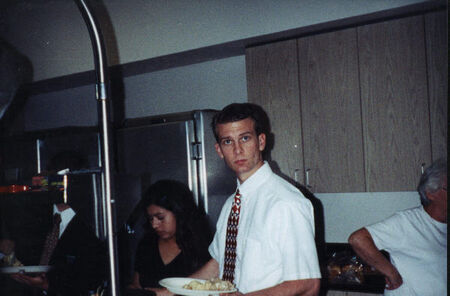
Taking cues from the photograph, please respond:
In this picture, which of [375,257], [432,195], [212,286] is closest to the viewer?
[212,286]

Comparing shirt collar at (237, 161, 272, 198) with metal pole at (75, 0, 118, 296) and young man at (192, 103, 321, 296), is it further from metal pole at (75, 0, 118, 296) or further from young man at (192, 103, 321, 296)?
metal pole at (75, 0, 118, 296)

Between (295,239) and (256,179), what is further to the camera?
(256,179)

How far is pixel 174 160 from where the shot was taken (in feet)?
8.94

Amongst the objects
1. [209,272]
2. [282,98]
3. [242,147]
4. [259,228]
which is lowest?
[209,272]

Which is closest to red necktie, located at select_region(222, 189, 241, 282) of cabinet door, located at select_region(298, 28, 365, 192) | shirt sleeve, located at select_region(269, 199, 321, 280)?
shirt sleeve, located at select_region(269, 199, 321, 280)

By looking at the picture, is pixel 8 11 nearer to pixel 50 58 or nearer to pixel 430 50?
pixel 50 58

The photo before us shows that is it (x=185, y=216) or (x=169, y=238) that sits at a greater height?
(x=185, y=216)

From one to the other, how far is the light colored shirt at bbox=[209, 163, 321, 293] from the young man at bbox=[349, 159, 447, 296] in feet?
2.12

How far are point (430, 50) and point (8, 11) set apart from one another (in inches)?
124

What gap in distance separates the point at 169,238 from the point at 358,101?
132 cm

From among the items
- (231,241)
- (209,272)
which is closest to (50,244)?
(209,272)

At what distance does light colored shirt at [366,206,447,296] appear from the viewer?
1.93 metres

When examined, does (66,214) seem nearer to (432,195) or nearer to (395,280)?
(395,280)

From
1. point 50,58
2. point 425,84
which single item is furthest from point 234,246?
point 50,58
